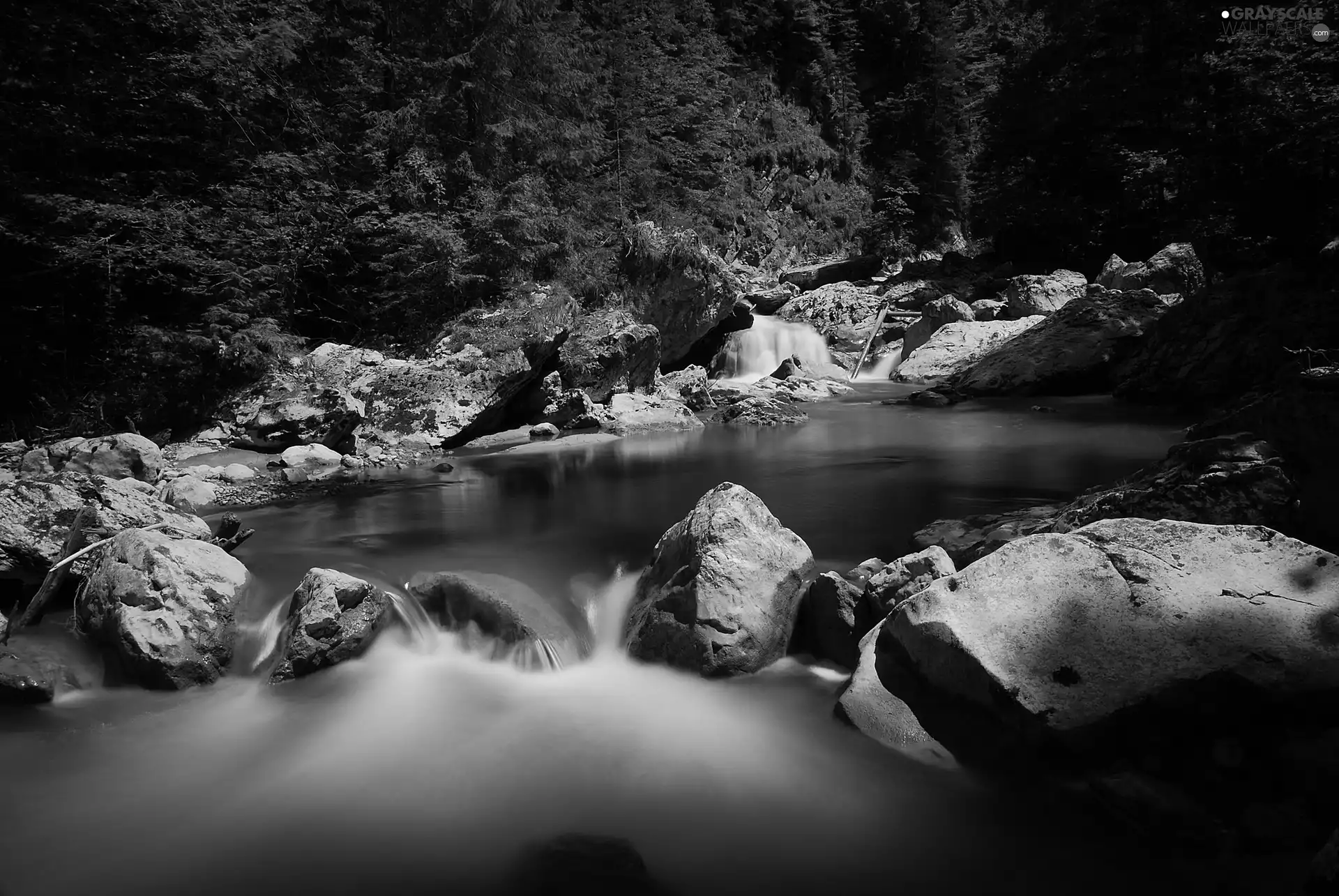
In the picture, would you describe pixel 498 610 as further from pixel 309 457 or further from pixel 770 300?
pixel 770 300

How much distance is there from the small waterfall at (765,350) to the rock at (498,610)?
48.0ft

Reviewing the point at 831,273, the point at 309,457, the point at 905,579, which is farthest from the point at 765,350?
the point at 905,579

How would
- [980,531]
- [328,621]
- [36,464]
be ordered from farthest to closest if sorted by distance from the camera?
[36,464] < [980,531] < [328,621]

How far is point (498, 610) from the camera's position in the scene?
5.15 meters

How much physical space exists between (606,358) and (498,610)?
955cm

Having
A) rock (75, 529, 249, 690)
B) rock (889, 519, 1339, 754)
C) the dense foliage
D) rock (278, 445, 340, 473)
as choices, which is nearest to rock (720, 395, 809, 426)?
the dense foliage

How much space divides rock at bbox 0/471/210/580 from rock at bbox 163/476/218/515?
70.7 inches

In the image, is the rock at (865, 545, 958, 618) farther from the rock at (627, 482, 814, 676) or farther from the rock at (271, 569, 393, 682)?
the rock at (271, 569, 393, 682)

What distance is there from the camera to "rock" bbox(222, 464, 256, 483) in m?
9.32

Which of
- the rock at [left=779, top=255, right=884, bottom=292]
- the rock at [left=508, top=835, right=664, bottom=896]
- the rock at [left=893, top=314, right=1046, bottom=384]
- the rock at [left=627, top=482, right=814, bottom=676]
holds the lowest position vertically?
the rock at [left=508, top=835, right=664, bottom=896]

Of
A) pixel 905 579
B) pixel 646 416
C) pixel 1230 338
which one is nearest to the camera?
pixel 905 579

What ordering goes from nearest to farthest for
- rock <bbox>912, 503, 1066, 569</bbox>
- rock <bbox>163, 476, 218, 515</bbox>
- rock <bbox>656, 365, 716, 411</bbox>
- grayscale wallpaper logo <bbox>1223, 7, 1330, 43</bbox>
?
rock <bbox>912, 503, 1066, 569</bbox>
rock <bbox>163, 476, 218, 515</bbox>
grayscale wallpaper logo <bbox>1223, 7, 1330, 43</bbox>
rock <bbox>656, 365, 716, 411</bbox>

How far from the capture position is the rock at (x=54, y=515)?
18.4 feet

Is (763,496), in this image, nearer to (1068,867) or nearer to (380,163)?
(1068,867)
